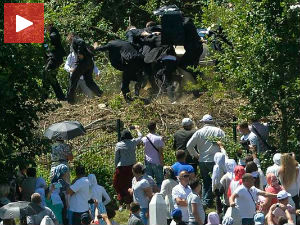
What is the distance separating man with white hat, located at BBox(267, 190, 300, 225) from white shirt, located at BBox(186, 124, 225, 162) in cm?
388

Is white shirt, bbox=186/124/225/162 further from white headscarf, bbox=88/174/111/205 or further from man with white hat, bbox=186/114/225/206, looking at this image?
white headscarf, bbox=88/174/111/205

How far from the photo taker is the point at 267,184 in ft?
74.0

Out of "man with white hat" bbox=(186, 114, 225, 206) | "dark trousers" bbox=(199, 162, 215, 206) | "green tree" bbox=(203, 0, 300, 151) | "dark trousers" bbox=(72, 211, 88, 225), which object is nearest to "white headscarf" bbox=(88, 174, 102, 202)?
"dark trousers" bbox=(72, 211, 88, 225)

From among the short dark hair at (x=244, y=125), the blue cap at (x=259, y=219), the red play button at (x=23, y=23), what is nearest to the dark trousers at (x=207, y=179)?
the short dark hair at (x=244, y=125)

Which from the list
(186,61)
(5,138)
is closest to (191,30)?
(186,61)

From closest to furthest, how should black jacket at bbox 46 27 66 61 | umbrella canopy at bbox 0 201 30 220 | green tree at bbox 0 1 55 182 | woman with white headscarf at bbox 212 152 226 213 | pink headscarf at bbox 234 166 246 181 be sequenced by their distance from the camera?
umbrella canopy at bbox 0 201 30 220
pink headscarf at bbox 234 166 246 181
green tree at bbox 0 1 55 182
woman with white headscarf at bbox 212 152 226 213
black jacket at bbox 46 27 66 61

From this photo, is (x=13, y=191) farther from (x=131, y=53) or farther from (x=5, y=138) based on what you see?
(x=131, y=53)

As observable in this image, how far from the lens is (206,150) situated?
2484 cm

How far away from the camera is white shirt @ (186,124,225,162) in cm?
2480

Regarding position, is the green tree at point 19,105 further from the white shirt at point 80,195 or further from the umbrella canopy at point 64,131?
the umbrella canopy at point 64,131

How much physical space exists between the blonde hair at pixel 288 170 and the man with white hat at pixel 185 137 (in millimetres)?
3353

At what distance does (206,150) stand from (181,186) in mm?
2868

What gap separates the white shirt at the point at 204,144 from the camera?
81.4 feet

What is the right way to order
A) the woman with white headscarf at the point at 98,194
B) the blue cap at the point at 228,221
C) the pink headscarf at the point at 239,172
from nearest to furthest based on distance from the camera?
the blue cap at the point at 228,221 → the pink headscarf at the point at 239,172 → the woman with white headscarf at the point at 98,194
